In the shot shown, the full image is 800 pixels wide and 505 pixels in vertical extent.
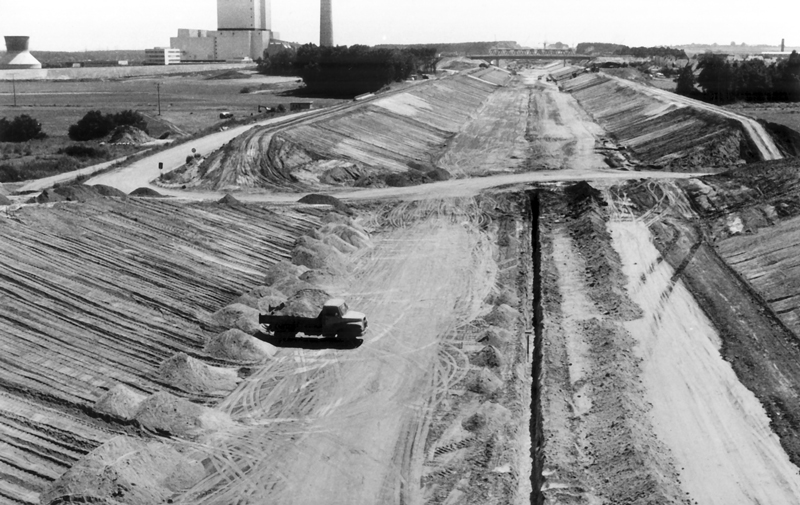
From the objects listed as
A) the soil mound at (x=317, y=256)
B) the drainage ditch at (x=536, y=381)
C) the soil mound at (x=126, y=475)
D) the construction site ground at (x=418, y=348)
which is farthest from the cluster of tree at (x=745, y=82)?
the soil mound at (x=126, y=475)

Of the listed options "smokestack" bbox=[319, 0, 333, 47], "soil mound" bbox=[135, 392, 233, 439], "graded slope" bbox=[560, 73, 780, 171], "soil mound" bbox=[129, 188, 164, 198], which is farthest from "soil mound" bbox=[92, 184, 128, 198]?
"smokestack" bbox=[319, 0, 333, 47]

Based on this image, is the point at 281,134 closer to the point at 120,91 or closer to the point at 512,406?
the point at 512,406

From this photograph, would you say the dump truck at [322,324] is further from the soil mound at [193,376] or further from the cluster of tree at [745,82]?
the cluster of tree at [745,82]

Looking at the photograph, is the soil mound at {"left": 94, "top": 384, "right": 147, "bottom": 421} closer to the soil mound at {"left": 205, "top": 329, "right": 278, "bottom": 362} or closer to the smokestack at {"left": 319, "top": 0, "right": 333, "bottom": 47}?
the soil mound at {"left": 205, "top": 329, "right": 278, "bottom": 362}

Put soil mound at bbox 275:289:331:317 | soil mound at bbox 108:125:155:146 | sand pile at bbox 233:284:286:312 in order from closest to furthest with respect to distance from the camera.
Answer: soil mound at bbox 275:289:331:317 < sand pile at bbox 233:284:286:312 < soil mound at bbox 108:125:155:146

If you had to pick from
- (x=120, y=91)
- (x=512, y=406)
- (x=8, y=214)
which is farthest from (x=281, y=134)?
(x=120, y=91)

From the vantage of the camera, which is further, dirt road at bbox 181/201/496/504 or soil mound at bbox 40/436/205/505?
dirt road at bbox 181/201/496/504
